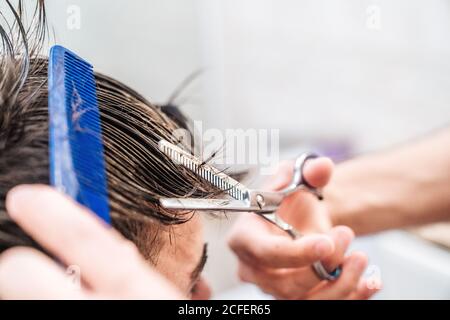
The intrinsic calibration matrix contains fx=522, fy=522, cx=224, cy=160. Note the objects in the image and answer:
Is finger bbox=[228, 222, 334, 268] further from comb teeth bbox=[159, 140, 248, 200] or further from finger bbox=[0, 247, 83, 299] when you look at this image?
finger bbox=[0, 247, 83, 299]

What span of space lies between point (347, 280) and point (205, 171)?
0.95ft

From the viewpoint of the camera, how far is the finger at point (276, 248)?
63 cm

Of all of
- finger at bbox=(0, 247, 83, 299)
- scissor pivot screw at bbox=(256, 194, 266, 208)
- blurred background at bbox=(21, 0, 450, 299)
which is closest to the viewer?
finger at bbox=(0, 247, 83, 299)

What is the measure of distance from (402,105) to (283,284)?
45 cm

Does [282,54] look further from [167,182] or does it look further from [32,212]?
[32,212]

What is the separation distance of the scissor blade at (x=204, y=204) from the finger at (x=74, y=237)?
116mm

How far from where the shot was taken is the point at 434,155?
80cm

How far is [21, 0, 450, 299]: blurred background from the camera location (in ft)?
2.77

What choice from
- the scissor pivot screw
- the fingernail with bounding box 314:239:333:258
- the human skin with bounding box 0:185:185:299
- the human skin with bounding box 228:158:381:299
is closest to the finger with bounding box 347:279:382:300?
the human skin with bounding box 228:158:381:299

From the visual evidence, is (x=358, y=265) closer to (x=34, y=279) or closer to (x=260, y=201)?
(x=260, y=201)

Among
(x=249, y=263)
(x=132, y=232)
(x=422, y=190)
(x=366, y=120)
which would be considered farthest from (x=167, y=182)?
(x=366, y=120)

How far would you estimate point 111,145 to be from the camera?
47 cm

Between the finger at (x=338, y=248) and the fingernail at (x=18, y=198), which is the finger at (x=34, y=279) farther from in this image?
the finger at (x=338, y=248)
